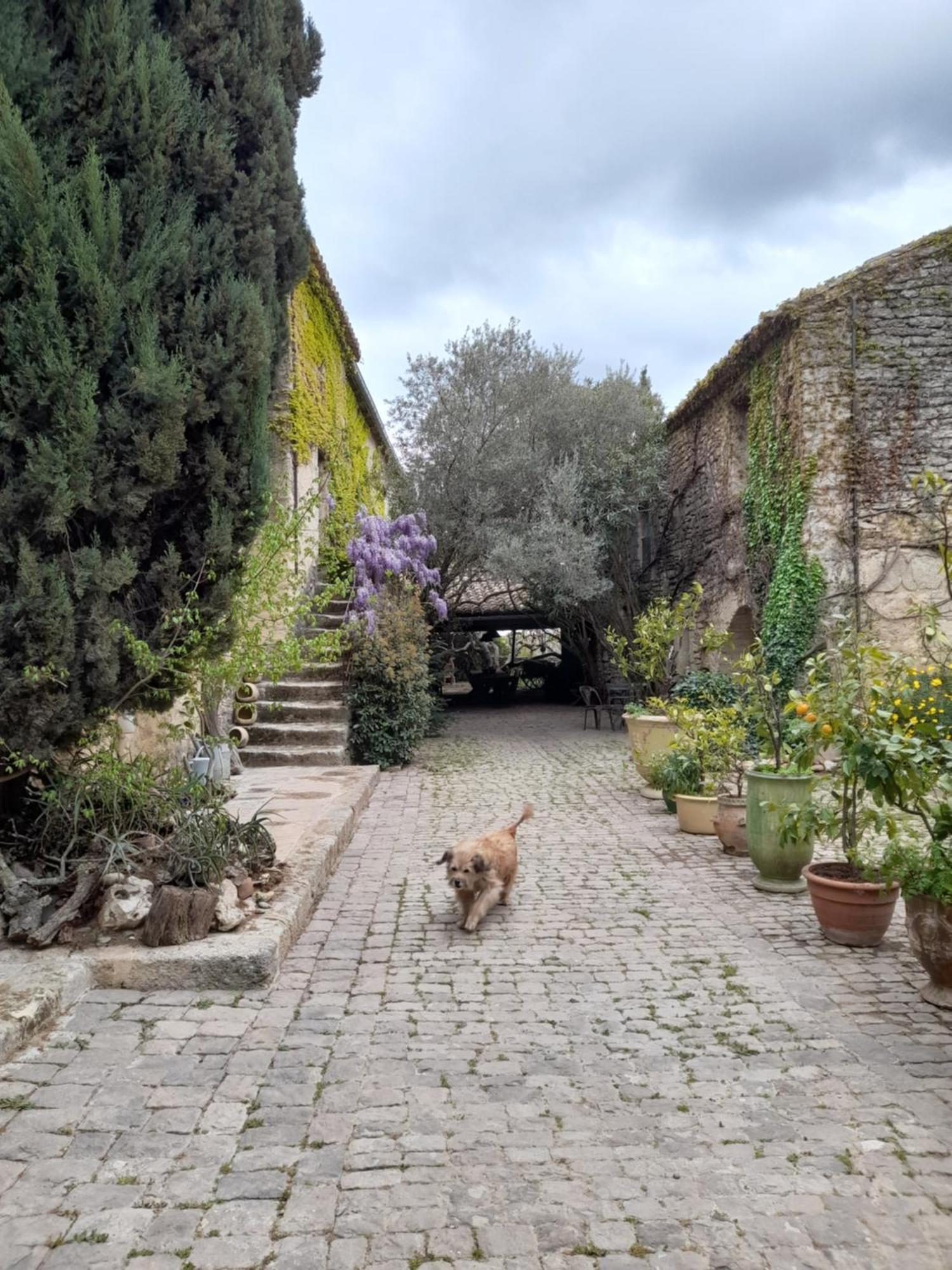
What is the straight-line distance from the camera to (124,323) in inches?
154

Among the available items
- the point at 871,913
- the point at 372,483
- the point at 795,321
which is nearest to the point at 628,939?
the point at 871,913

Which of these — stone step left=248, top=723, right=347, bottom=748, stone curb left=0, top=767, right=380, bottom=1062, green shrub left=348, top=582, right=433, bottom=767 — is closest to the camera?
stone curb left=0, top=767, right=380, bottom=1062

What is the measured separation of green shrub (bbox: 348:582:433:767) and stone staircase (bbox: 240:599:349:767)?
29 cm

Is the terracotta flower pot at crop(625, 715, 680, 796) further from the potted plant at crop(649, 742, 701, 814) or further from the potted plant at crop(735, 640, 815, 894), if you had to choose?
the potted plant at crop(735, 640, 815, 894)

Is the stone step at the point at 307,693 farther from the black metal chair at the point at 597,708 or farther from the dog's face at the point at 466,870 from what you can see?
the dog's face at the point at 466,870

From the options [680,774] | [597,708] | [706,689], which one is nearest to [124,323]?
[680,774]

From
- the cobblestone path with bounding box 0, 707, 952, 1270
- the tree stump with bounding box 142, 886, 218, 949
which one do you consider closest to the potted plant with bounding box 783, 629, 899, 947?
the cobblestone path with bounding box 0, 707, 952, 1270

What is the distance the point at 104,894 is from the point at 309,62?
504 centimetres

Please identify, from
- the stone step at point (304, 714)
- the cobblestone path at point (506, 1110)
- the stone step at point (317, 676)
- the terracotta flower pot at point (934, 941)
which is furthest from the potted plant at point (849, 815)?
the stone step at point (317, 676)

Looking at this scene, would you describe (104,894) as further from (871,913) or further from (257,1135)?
(871,913)

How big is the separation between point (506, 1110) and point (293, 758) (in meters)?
7.14

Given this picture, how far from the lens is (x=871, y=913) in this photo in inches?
169

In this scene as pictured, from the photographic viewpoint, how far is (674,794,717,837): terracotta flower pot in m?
7.04

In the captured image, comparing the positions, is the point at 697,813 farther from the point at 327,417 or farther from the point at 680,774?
the point at 327,417
